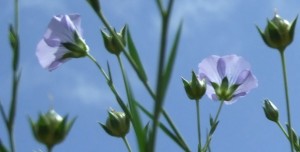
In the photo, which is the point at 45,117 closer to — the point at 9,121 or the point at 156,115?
the point at 9,121

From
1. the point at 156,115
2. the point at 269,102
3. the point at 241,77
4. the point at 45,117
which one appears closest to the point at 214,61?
the point at 241,77

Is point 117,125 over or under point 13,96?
under

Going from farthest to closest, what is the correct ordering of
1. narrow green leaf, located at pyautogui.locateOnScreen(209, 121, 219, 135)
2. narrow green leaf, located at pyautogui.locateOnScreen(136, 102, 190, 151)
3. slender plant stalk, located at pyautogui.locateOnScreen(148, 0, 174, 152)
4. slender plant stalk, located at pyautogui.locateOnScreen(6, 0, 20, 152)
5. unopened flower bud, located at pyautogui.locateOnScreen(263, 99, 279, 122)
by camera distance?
unopened flower bud, located at pyautogui.locateOnScreen(263, 99, 279, 122) < narrow green leaf, located at pyautogui.locateOnScreen(209, 121, 219, 135) < narrow green leaf, located at pyautogui.locateOnScreen(136, 102, 190, 151) < slender plant stalk, located at pyautogui.locateOnScreen(6, 0, 20, 152) < slender plant stalk, located at pyautogui.locateOnScreen(148, 0, 174, 152)

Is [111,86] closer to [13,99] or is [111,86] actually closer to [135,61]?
[135,61]

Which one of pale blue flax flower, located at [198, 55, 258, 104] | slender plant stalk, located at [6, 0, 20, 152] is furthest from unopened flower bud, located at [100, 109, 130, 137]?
slender plant stalk, located at [6, 0, 20, 152]

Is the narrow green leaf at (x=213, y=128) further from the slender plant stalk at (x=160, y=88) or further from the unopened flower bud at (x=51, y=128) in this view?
the slender plant stalk at (x=160, y=88)

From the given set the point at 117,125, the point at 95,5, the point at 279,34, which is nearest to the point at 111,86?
the point at 117,125

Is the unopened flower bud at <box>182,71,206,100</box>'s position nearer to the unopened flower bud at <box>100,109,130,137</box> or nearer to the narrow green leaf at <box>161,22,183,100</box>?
the unopened flower bud at <box>100,109,130,137</box>
